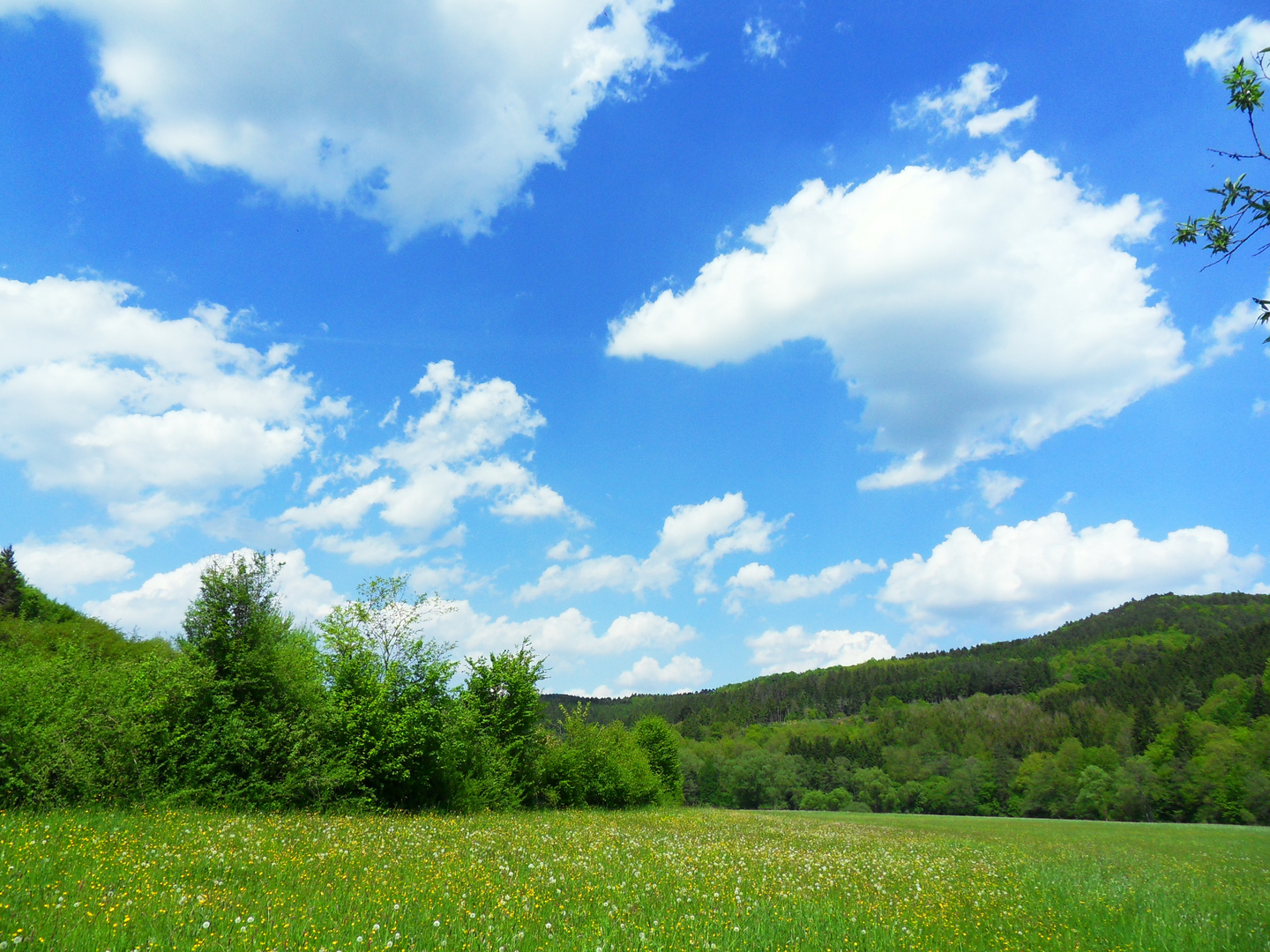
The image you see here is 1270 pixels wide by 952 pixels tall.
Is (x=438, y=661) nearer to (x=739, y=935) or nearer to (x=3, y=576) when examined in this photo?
(x=739, y=935)

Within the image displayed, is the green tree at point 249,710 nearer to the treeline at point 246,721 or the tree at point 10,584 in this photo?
the treeline at point 246,721

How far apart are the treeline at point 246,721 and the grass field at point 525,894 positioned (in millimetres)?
2815

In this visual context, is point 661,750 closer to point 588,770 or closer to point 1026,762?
point 588,770

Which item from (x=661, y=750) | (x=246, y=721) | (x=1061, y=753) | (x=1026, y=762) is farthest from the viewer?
(x=1026, y=762)

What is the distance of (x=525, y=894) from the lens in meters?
11.0

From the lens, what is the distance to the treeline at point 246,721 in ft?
57.8

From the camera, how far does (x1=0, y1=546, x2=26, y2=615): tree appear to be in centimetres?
8119

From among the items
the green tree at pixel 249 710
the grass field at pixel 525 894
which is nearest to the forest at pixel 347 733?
the green tree at pixel 249 710

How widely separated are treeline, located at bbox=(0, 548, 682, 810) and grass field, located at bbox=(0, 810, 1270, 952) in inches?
111

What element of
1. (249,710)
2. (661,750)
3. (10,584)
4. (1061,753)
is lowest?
(1061,753)

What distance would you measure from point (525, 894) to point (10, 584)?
113086 mm

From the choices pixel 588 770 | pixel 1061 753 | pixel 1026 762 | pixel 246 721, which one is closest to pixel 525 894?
pixel 246 721

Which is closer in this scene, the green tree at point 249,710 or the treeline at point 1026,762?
the green tree at point 249,710

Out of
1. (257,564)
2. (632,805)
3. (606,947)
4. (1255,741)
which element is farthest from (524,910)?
(1255,741)
